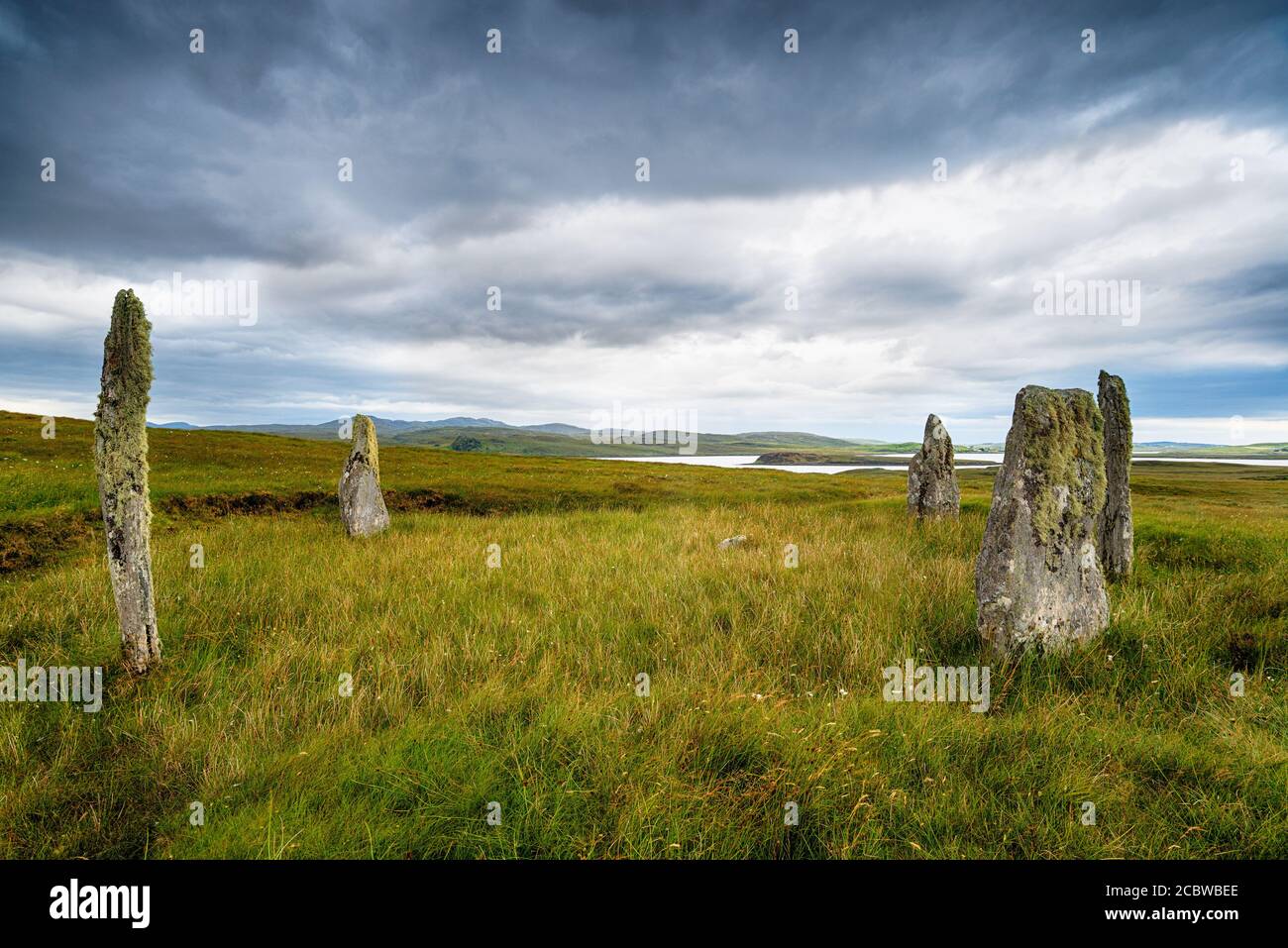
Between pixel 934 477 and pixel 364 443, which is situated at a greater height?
pixel 364 443

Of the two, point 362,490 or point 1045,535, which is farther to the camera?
point 362,490

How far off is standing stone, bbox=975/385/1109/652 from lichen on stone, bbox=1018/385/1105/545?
0.5 inches

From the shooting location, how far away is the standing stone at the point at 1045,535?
6.47 metres

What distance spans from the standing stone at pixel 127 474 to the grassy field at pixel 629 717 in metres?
0.56

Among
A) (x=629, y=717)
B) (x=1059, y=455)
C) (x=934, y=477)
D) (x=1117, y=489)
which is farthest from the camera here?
(x=934, y=477)

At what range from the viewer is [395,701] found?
4945mm

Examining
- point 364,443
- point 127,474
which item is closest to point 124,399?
point 127,474

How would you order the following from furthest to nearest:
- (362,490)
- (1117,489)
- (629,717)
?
(362,490) → (1117,489) → (629,717)

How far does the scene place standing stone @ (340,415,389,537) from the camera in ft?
47.0

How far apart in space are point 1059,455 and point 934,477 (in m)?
11.2

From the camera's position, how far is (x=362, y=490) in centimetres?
1449

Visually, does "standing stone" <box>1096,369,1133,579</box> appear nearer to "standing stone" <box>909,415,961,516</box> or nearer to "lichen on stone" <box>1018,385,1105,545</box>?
→ "lichen on stone" <box>1018,385,1105,545</box>

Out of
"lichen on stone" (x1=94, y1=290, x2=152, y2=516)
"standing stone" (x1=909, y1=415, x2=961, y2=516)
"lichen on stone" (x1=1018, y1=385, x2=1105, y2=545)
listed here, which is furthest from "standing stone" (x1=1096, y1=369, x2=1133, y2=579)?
"lichen on stone" (x1=94, y1=290, x2=152, y2=516)

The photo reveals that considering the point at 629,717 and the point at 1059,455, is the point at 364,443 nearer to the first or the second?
the point at 629,717
